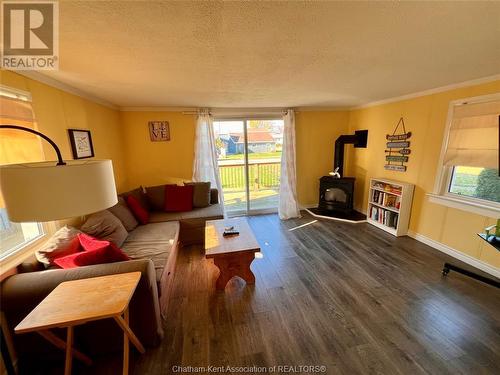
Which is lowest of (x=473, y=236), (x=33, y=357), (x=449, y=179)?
(x=33, y=357)

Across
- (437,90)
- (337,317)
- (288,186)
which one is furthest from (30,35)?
(437,90)

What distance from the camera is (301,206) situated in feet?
15.5

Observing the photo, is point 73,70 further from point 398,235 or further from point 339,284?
point 398,235

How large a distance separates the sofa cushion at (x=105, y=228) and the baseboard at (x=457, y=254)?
4083mm

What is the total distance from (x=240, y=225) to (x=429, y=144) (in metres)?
2.87

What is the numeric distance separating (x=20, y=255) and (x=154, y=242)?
41.7 inches

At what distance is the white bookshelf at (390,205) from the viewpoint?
A: 3234 mm

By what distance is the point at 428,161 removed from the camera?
2.98 m

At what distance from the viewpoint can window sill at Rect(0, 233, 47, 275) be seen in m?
1.45

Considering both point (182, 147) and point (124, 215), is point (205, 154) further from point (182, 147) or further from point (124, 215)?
point (124, 215)

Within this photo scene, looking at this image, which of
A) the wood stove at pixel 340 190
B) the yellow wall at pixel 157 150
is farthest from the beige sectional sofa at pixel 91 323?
the wood stove at pixel 340 190

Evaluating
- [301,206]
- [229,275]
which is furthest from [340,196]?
[229,275]

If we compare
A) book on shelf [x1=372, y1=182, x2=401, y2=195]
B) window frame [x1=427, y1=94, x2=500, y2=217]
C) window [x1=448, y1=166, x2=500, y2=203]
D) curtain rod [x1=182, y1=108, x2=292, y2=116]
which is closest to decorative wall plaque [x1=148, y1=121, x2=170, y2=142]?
curtain rod [x1=182, y1=108, x2=292, y2=116]

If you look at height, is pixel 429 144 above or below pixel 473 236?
above
